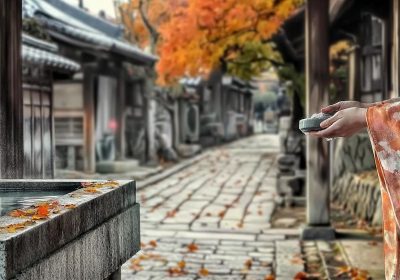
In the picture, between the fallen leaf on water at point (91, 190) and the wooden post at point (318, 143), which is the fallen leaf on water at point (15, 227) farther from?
the wooden post at point (318, 143)

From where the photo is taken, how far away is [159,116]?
82.5 ft

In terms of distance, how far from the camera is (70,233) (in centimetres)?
319

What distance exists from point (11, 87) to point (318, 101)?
495 cm

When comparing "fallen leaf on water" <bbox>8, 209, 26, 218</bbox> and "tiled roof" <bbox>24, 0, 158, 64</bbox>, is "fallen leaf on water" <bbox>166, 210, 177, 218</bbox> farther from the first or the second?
"fallen leaf on water" <bbox>8, 209, 26, 218</bbox>

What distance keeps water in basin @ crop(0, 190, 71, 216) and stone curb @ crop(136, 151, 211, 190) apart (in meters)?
11.5

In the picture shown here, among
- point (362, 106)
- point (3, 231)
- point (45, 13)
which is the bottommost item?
point (3, 231)

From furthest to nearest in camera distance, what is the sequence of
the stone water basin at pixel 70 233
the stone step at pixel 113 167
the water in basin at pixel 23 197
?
the stone step at pixel 113 167 → the water in basin at pixel 23 197 → the stone water basin at pixel 70 233

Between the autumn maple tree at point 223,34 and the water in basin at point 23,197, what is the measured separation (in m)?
11.0

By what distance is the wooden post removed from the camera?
9164 millimetres

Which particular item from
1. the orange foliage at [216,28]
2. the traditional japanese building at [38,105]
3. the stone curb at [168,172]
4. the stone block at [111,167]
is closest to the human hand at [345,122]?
the traditional japanese building at [38,105]

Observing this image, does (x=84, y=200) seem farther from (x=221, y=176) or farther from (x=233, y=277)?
(x=221, y=176)

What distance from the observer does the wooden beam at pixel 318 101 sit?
917 centimetres

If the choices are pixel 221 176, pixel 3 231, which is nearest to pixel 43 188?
pixel 3 231

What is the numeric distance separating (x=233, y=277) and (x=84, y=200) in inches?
161
